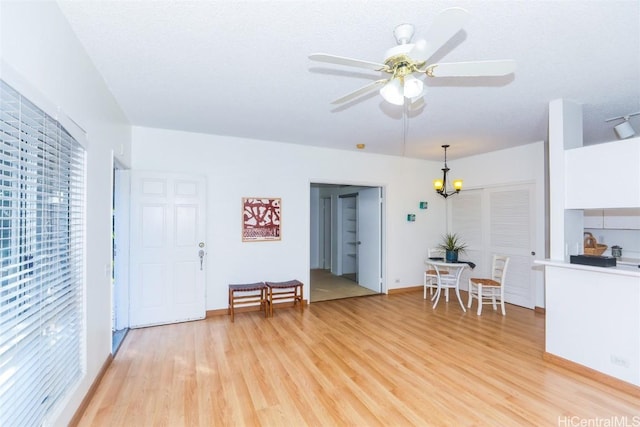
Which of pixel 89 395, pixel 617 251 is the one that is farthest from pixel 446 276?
pixel 89 395

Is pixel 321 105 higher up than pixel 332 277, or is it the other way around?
pixel 321 105

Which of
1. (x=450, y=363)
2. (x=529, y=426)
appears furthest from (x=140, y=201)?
(x=529, y=426)

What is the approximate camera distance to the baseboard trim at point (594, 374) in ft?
8.09

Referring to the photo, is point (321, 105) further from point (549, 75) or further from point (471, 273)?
point (471, 273)

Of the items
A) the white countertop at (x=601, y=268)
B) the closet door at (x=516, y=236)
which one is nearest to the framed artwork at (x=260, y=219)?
the white countertop at (x=601, y=268)

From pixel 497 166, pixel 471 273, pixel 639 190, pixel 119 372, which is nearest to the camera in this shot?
pixel 639 190

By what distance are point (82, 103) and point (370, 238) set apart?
4.98 meters

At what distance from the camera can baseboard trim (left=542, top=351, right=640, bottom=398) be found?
2467 mm

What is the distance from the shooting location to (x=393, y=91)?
1.95 meters

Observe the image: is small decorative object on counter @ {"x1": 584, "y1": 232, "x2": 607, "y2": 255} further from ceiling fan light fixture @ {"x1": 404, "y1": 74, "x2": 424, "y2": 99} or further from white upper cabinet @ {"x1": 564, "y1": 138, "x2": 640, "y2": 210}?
ceiling fan light fixture @ {"x1": 404, "y1": 74, "x2": 424, "y2": 99}

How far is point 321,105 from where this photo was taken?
3.31 m

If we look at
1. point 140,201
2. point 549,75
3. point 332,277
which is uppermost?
point 549,75

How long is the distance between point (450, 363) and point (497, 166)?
12.6 ft

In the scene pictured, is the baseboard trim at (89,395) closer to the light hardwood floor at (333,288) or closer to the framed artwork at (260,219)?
the framed artwork at (260,219)
